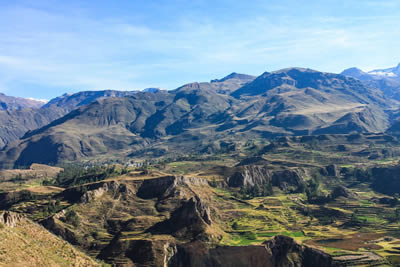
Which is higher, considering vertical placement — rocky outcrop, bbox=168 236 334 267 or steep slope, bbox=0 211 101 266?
steep slope, bbox=0 211 101 266

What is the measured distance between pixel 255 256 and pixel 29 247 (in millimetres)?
82878

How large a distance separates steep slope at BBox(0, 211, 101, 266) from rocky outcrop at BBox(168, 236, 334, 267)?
50284 mm

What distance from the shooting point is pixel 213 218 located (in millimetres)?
189000

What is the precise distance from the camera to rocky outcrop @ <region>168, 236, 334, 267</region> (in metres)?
140

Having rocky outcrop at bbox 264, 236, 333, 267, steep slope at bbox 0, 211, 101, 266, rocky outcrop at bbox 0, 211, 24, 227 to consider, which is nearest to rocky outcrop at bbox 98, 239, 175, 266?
steep slope at bbox 0, 211, 101, 266

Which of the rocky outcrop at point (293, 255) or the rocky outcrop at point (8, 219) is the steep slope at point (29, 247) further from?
the rocky outcrop at point (293, 255)

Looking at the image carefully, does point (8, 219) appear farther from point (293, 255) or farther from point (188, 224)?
point (293, 255)

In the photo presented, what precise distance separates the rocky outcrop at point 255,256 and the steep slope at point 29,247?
50.3 metres

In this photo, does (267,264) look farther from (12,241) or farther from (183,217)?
(12,241)

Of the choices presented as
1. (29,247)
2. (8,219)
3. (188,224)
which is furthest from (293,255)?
(8,219)

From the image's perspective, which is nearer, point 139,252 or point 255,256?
point 139,252

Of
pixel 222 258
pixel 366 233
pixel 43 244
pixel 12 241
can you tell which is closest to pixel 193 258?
pixel 222 258

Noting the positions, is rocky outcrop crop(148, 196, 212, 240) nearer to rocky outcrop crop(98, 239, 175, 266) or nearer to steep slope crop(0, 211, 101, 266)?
rocky outcrop crop(98, 239, 175, 266)

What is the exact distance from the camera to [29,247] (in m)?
89.1
